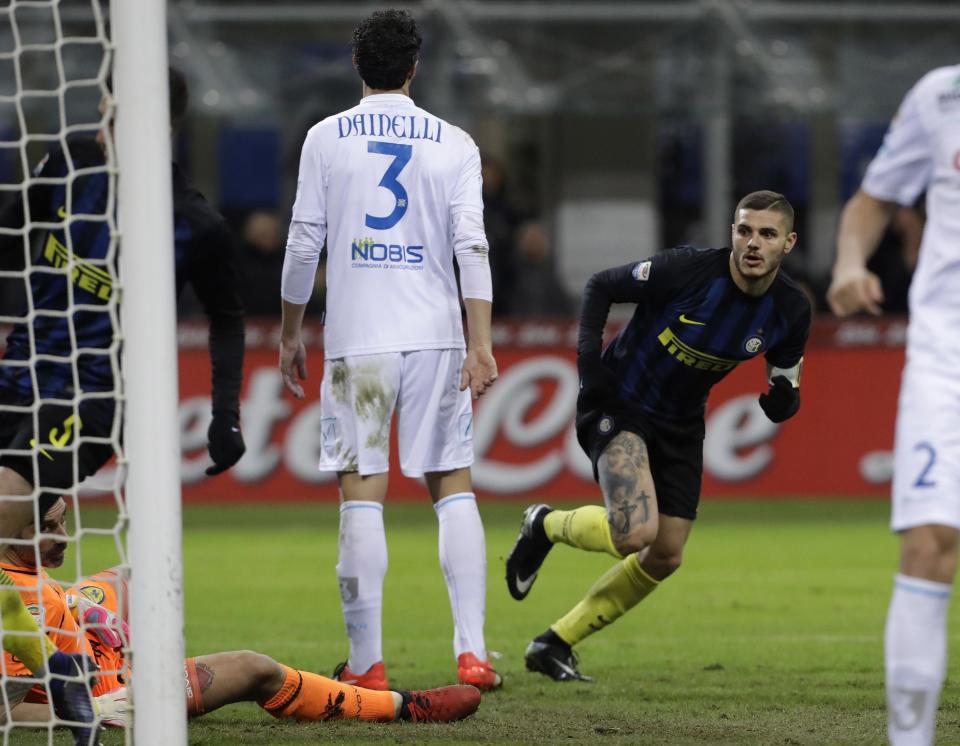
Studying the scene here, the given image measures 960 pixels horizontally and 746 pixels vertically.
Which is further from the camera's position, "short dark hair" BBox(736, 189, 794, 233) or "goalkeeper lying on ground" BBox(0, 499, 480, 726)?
"short dark hair" BBox(736, 189, 794, 233)

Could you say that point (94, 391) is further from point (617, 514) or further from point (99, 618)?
point (617, 514)

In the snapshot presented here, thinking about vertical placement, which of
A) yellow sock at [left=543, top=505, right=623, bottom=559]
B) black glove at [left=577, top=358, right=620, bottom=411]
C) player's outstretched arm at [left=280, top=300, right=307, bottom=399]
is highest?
player's outstretched arm at [left=280, top=300, right=307, bottom=399]

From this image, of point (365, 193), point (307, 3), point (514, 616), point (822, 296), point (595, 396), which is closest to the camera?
point (365, 193)

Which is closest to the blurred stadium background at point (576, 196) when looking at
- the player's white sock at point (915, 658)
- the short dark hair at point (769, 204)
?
the short dark hair at point (769, 204)

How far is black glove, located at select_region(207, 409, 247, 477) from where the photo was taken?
5.16 metres

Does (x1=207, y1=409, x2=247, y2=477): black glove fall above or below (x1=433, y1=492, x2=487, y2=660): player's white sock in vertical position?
above

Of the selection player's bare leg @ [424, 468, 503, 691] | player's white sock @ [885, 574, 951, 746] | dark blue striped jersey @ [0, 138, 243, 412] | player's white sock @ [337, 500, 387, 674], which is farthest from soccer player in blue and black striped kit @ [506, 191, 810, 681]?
player's white sock @ [885, 574, 951, 746]

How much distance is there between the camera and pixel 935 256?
3.75 m

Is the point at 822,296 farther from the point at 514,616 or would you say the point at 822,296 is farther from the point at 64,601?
the point at 64,601

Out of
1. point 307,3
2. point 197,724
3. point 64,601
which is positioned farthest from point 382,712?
point 307,3

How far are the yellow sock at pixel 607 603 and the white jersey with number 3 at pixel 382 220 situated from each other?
1.18 metres

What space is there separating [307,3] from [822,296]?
209 inches

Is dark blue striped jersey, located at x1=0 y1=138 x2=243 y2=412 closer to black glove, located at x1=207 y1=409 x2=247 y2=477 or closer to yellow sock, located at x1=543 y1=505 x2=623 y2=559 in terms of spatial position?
black glove, located at x1=207 y1=409 x2=247 y2=477

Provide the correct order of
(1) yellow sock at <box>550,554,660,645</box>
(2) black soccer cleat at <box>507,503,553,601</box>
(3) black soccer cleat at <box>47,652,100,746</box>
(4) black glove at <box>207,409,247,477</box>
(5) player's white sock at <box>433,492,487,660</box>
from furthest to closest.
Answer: (2) black soccer cleat at <box>507,503,553,601</box> < (1) yellow sock at <box>550,554,660,645</box> < (5) player's white sock at <box>433,492,487,660</box> < (4) black glove at <box>207,409,247,477</box> < (3) black soccer cleat at <box>47,652,100,746</box>
